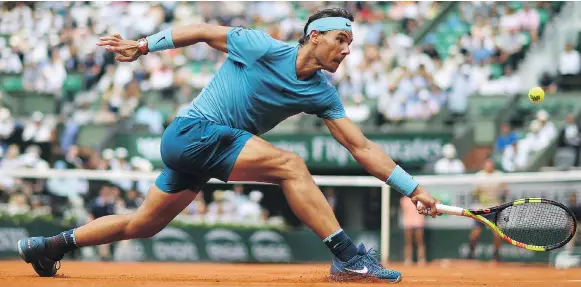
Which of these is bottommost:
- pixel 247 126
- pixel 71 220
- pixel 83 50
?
pixel 71 220

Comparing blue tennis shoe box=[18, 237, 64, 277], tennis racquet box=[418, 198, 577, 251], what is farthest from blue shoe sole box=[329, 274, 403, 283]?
blue tennis shoe box=[18, 237, 64, 277]

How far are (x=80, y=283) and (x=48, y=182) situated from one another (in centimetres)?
961

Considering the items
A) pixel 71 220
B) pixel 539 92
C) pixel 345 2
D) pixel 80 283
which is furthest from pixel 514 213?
pixel 345 2

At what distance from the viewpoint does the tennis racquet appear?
7.43 m

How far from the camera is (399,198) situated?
1636 centimetres

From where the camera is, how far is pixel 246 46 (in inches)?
279

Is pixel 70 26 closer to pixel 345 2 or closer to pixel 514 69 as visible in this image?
pixel 345 2

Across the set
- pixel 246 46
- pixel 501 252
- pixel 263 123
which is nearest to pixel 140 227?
pixel 263 123

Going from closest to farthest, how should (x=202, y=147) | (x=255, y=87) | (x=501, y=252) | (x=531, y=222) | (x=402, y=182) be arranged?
1. (x=202, y=147)
2. (x=255, y=87)
3. (x=402, y=182)
4. (x=531, y=222)
5. (x=501, y=252)

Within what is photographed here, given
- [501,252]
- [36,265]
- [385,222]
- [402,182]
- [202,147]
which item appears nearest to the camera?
[202,147]

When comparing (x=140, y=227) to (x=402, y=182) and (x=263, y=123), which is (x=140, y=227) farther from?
(x=402, y=182)

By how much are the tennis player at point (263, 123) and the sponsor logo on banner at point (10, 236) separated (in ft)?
30.7

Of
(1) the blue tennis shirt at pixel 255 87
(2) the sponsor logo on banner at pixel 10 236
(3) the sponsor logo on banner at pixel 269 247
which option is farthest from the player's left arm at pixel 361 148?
(2) the sponsor logo on banner at pixel 10 236

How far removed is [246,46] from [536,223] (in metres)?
2.53
